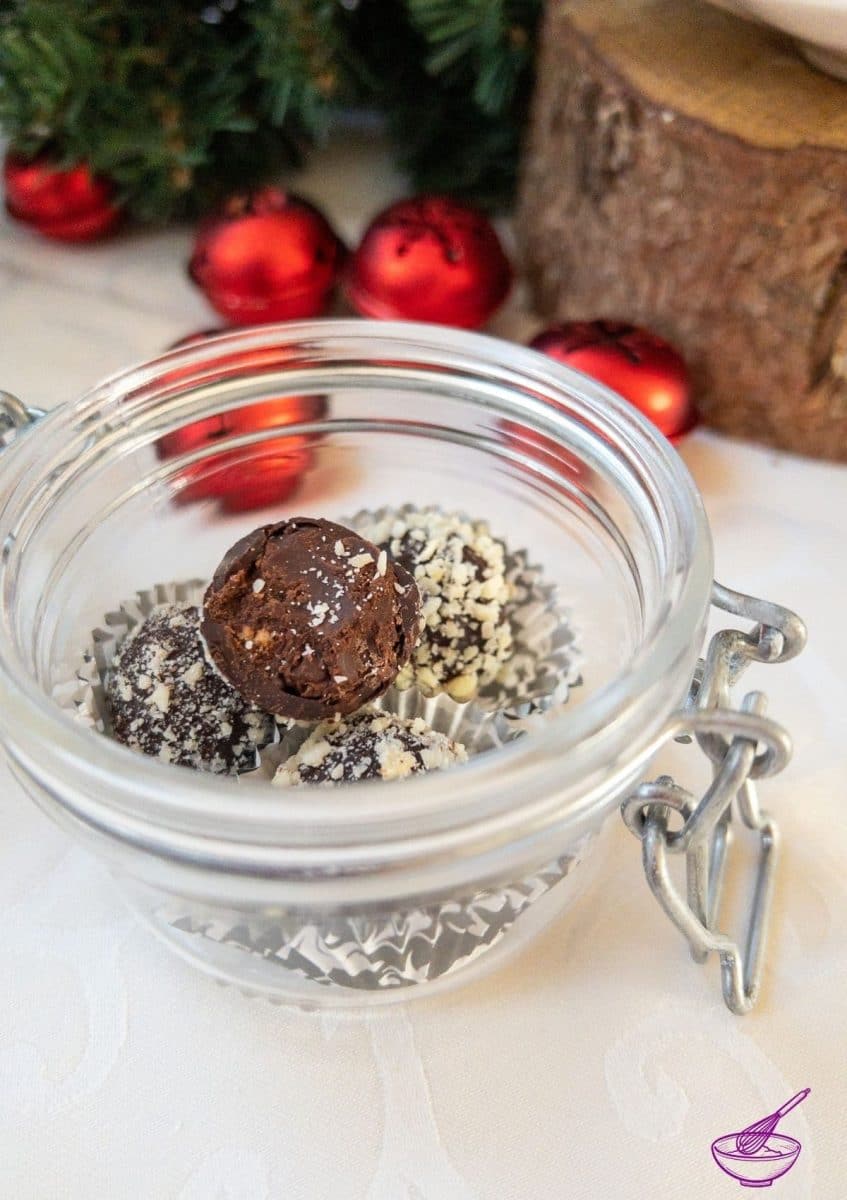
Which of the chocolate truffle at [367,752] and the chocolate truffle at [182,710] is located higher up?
the chocolate truffle at [367,752]

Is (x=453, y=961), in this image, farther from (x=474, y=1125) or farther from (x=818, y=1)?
(x=818, y=1)

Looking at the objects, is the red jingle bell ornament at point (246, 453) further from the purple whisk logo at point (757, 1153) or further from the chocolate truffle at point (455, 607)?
the purple whisk logo at point (757, 1153)

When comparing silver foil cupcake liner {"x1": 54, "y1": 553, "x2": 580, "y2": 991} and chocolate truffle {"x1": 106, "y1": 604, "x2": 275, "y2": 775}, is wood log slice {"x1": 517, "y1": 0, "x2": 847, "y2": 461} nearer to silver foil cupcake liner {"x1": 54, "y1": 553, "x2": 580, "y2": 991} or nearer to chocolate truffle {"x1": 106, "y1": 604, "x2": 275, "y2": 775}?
silver foil cupcake liner {"x1": 54, "y1": 553, "x2": 580, "y2": 991}

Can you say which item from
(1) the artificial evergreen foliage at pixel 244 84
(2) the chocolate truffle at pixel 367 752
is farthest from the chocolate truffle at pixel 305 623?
(1) the artificial evergreen foliage at pixel 244 84

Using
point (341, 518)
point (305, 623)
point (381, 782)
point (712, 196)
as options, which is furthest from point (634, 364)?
point (381, 782)

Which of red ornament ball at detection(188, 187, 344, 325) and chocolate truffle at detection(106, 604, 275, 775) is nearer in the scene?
chocolate truffle at detection(106, 604, 275, 775)

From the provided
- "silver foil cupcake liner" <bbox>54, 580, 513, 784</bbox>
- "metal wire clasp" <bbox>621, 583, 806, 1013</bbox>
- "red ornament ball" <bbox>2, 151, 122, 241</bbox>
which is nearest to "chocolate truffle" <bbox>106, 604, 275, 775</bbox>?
"silver foil cupcake liner" <bbox>54, 580, 513, 784</bbox>

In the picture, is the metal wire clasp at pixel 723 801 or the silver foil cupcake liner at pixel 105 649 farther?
the silver foil cupcake liner at pixel 105 649
